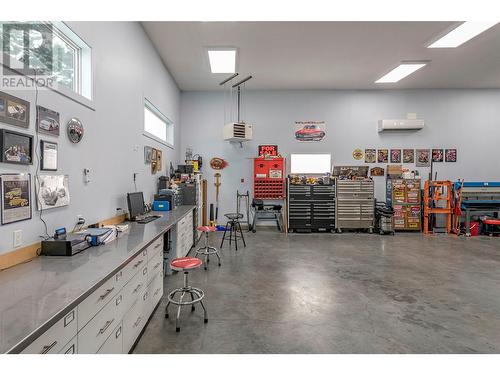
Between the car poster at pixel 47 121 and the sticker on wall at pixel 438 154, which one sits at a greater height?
the sticker on wall at pixel 438 154

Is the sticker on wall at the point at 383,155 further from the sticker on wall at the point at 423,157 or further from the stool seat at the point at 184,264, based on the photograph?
the stool seat at the point at 184,264

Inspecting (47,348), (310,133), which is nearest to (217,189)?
(310,133)

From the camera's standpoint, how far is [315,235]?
609 cm

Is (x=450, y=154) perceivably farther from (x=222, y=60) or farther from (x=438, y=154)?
(x=222, y=60)

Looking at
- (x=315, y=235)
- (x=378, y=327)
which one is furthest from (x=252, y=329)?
(x=315, y=235)

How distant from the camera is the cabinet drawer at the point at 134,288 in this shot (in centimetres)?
182

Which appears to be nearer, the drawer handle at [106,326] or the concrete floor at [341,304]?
the drawer handle at [106,326]

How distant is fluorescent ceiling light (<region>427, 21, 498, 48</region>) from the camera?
380 centimetres

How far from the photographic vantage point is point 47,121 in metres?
1.90

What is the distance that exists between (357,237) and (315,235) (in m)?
0.92

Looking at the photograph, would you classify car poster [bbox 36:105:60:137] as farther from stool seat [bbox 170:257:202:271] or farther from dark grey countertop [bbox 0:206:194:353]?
stool seat [bbox 170:257:202:271]

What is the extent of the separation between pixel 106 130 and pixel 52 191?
1088 mm

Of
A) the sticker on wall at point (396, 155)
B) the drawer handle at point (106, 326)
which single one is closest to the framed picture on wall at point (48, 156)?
the drawer handle at point (106, 326)

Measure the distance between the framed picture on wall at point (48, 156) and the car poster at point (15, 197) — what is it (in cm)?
16
